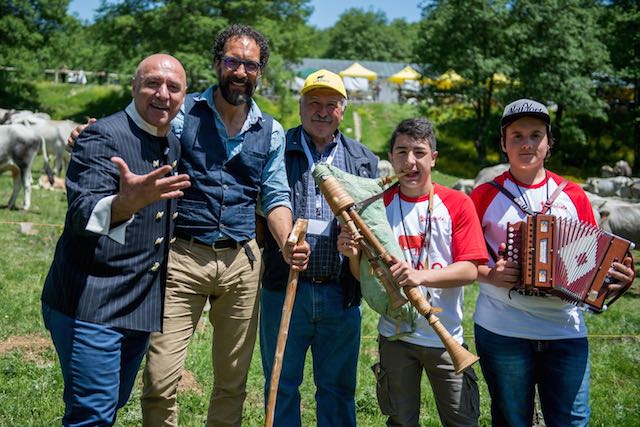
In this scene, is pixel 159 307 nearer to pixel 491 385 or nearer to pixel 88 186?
pixel 88 186

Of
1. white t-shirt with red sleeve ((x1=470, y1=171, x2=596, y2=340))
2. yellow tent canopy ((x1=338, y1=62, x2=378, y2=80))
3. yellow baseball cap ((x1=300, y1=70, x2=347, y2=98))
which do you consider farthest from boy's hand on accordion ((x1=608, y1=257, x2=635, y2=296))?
yellow tent canopy ((x1=338, y1=62, x2=378, y2=80))

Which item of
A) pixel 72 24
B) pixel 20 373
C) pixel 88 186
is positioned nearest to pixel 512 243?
pixel 88 186

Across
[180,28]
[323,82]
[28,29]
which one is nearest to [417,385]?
[323,82]

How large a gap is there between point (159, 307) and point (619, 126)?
36.4 meters

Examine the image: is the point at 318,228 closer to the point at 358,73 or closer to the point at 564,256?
the point at 564,256

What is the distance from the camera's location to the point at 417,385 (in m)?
3.69

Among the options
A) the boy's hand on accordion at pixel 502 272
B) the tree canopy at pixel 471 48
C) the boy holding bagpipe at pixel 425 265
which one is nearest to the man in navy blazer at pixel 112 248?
the boy holding bagpipe at pixel 425 265

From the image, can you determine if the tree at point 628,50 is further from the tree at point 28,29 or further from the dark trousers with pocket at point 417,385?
the dark trousers with pocket at point 417,385

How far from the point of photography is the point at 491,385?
145 inches

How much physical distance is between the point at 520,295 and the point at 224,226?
1687 mm

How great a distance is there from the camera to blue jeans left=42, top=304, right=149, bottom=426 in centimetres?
301

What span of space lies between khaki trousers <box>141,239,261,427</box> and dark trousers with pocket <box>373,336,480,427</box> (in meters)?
0.86

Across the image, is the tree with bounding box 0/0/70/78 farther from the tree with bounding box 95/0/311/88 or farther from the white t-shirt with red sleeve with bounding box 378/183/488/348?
the white t-shirt with red sleeve with bounding box 378/183/488/348

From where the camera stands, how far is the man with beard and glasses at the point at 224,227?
3.62 meters
